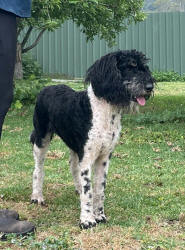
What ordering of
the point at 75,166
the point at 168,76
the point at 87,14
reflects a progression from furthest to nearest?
the point at 168,76, the point at 87,14, the point at 75,166

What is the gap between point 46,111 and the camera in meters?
4.98

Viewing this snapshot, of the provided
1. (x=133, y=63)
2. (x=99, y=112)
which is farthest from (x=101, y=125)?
(x=133, y=63)

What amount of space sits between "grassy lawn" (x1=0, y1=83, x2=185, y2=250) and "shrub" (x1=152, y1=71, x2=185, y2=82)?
10.8m

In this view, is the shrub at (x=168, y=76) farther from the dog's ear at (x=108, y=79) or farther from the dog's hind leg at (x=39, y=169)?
the dog's ear at (x=108, y=79)

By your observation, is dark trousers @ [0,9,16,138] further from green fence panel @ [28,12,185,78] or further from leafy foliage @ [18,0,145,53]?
green fence panel @ [28,12,185,78]

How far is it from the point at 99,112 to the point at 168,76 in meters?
16.5

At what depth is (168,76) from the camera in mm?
20406

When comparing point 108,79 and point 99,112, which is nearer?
point 108,79

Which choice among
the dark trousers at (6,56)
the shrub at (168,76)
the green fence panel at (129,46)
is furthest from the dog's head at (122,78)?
the green fence panel at (129,46)

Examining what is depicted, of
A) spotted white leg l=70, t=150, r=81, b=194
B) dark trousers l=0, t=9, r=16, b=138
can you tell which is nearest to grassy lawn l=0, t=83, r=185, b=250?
spotted white leg l=70, t=150, r=81, b=194

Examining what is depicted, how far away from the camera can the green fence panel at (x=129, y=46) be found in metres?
20.7

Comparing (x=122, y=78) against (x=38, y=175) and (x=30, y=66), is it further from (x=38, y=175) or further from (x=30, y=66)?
(x=30, y=66)

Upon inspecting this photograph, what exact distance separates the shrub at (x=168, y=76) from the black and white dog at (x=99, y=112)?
1581cm

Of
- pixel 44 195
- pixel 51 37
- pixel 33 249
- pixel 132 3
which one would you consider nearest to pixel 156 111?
pixel 132 3
